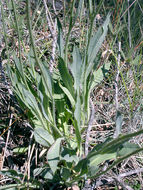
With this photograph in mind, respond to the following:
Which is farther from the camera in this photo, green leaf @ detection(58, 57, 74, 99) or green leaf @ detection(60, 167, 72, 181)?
green leaf @ detection(58, 57, 74, 99)

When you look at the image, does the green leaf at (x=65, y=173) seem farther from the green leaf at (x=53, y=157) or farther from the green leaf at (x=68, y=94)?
the green leaf at (x=68, y=94)

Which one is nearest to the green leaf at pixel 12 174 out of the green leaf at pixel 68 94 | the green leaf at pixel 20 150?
the green leaf at pixel 20 150

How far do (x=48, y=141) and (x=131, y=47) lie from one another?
3.18ft

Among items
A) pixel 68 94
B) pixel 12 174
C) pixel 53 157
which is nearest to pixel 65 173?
pixel 53 157

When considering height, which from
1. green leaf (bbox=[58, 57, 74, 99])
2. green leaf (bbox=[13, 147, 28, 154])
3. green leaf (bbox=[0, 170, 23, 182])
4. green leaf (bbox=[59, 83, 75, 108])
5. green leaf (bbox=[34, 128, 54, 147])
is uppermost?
green leaf (bbox=[58, 57, 74, 99])

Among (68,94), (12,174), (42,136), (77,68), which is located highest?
(77,68)

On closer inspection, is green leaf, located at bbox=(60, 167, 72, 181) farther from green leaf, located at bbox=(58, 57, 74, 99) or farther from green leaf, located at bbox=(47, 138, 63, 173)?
green leaf, located at bbox=(58, 57, 74, 99)

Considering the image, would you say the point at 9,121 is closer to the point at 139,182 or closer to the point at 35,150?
the point at 35,150

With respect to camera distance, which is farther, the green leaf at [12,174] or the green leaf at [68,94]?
the green leaf at [68,94]

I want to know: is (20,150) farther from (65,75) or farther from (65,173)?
(65,75)

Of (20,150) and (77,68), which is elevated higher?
(77,68)

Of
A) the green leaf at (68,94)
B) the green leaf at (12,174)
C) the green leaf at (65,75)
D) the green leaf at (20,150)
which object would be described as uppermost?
the green leaf at (65,75)

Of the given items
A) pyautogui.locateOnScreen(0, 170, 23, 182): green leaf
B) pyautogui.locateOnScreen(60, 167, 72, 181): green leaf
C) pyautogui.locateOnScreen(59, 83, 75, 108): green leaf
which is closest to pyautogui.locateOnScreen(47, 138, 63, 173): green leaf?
pyautogui.locateOnScreen(60, 167, 72, 181): green leaf

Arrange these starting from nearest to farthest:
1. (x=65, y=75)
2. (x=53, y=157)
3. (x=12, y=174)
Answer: (x=53, y=157)
(x=12, y=174)
(x=65, y=75)
